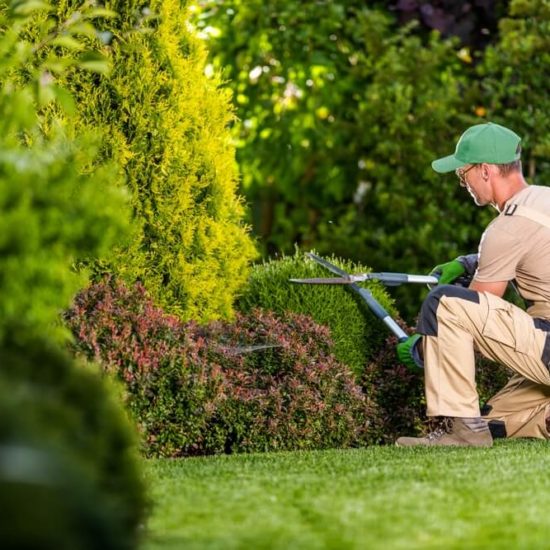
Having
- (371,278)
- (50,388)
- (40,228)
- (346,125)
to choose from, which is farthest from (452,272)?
(50,388)

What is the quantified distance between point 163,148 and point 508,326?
208cm

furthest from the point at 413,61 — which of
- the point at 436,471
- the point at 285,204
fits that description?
the point at 436,471

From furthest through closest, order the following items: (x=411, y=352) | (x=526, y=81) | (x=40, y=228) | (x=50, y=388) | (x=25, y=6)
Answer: (x=526, y=81) → (x=411, y=352) → (x=25, y=6) → (x=40, y=228) → (x=50, y=388)

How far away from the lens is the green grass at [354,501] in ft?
10.8

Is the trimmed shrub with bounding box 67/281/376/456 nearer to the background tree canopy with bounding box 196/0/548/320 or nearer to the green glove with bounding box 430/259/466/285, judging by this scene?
the green glove with bounding box 430/259/466/285

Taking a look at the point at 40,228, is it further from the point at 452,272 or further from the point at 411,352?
the point at 452,272

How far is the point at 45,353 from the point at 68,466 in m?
0.72

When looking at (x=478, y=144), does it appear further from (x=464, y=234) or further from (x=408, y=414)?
(x=464, y=234)

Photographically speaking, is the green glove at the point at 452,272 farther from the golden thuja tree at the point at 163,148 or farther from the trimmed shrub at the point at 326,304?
the golden thuja tree at the point at 163,148

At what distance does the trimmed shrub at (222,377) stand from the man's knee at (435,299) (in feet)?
2.09

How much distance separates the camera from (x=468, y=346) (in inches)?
232

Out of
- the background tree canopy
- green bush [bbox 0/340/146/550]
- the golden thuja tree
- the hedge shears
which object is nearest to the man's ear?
the hedge shears

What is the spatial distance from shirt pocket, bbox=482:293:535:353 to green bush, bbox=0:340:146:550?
10.3 ft

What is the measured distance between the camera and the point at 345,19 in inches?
403
